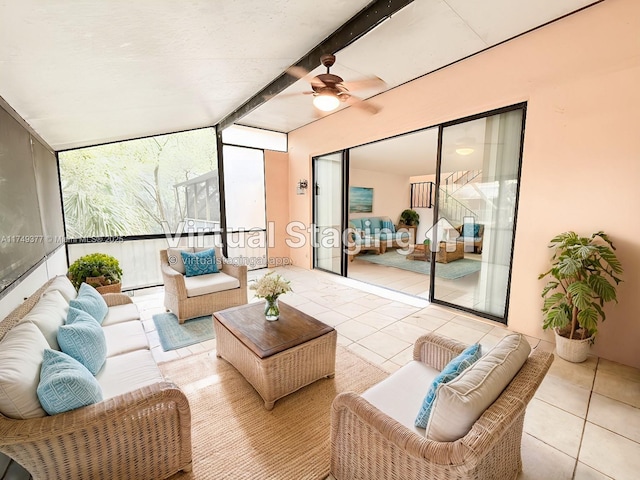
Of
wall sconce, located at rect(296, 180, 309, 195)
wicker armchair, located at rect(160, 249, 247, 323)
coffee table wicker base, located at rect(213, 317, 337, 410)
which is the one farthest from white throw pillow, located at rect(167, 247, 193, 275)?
wall sconce, located at rect(296, 180, 309, 195)

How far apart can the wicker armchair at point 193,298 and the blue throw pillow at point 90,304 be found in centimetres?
69

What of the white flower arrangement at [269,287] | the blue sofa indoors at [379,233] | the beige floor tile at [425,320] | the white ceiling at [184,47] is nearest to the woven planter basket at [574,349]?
the beige floor tile at [425,320]

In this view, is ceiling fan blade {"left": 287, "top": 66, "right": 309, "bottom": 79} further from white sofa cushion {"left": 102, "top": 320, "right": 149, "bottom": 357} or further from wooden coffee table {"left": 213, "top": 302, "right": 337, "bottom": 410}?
white sofa cushion {"left": 102, "top": 320, "right": 149, "bottom": 357}

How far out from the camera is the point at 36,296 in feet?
6.24

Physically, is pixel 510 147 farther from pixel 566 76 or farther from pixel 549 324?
pixel 549 324

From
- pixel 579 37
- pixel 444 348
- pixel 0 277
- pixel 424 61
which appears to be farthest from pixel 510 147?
pixel 0 277

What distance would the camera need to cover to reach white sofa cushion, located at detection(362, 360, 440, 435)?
1.24m

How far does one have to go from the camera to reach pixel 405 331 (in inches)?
114

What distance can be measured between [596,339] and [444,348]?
193 cm

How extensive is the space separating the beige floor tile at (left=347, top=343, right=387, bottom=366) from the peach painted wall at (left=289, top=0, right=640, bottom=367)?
1.59 m

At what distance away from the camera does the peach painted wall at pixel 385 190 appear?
774 centimetres

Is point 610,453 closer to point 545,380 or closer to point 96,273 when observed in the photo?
point 545,380

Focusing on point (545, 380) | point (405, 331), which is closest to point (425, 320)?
point (405, 331)

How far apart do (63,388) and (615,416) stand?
120 inches
